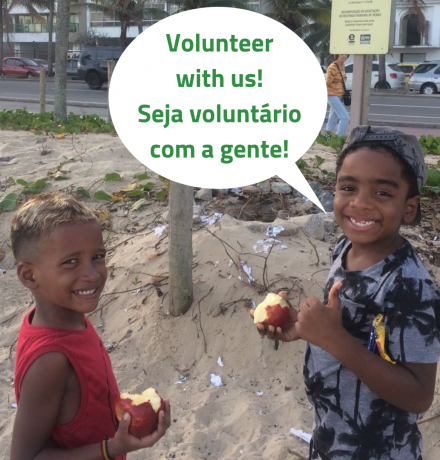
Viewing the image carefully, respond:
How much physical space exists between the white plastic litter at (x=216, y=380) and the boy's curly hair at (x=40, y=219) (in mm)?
1882

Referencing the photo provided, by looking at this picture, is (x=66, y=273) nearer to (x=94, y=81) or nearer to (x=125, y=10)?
(x=94, y=81)

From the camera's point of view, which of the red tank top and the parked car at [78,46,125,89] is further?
the parked car at [78,46,125,89]

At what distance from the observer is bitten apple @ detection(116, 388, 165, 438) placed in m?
1.59

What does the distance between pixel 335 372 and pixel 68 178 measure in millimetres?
4633

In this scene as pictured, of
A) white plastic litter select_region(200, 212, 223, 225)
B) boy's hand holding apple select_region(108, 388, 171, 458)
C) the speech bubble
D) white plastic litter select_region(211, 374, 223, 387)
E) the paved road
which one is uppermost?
the speech bubble

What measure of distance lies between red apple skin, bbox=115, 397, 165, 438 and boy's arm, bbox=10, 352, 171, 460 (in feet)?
0.05

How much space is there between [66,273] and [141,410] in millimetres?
424

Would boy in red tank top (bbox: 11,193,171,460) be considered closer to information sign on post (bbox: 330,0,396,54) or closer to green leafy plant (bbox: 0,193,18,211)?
green leafy plant (bbox: 0,193,18,211)

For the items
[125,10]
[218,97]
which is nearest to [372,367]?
[218,97]

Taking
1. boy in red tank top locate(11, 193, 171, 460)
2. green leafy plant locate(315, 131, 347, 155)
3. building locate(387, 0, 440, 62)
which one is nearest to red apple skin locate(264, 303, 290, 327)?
boy in red tank top locate(11, 193, 171, 460)

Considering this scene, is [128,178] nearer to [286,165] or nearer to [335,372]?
[286,165]

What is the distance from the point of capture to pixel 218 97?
266 centimetres

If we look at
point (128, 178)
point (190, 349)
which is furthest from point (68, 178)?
point (190, 349)

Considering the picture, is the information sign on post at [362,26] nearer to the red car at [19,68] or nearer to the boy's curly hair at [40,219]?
the boy's curly hair at [40,219]
